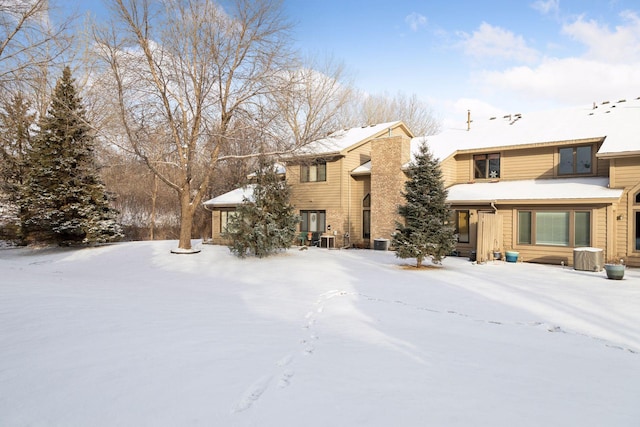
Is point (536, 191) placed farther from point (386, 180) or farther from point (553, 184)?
point (386, 180)

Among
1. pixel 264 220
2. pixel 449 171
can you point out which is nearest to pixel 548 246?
pixel 449 171

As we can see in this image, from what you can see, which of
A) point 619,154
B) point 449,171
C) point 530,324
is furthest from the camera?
point 449,171

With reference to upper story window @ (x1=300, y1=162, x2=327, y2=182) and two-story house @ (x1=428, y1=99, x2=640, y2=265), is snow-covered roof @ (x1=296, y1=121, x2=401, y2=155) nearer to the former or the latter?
upper story window @ (x1=300, y1=162, x2=327, y2=182)

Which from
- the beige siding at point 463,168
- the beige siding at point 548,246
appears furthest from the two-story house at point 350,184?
the beige siding at point 548,246

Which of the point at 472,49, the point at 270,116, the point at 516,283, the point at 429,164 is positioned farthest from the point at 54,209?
the point at 472,49

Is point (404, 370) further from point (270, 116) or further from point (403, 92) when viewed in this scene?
point (403, 92)

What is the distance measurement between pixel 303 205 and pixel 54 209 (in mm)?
12942

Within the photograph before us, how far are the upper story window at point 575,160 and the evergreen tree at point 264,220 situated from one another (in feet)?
37.8

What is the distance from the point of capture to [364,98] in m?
42.1

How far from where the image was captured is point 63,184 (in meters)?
21.1

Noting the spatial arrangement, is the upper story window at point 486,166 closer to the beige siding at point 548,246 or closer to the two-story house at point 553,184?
the two-story house at point 553,184

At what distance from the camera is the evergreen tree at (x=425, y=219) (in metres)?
14.0

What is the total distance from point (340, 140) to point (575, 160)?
11.4m

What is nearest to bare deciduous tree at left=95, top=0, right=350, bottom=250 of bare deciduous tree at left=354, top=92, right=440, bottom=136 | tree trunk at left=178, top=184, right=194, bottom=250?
tree trunk at left=178, top=184, right=194, bottom=250
